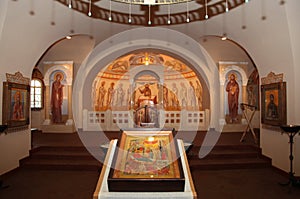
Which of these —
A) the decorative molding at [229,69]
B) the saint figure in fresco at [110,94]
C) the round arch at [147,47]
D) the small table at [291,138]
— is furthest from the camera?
the saint figure in fresco at [110,94]

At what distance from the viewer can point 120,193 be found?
237 cm

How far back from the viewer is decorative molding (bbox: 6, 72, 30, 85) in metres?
5.48

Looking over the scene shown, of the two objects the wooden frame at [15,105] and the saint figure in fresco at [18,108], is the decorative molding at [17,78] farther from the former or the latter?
the saint figure in fresco at [18,108]

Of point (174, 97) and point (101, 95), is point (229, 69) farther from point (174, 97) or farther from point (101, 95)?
point (101, 95)

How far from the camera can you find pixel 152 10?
22.4 feet

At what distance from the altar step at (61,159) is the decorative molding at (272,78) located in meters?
5.02

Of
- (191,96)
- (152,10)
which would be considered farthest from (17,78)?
(191,96)

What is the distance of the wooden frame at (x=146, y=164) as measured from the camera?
2.40 metres

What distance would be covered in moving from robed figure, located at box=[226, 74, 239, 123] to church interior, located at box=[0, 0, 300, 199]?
5 centimetres

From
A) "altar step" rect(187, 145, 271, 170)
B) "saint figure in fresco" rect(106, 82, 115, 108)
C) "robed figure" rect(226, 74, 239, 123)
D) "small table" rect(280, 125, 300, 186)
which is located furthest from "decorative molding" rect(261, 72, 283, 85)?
"saint figure in fresco" rect(106, 82, 115, 108)

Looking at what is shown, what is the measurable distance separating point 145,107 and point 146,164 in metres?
4.62

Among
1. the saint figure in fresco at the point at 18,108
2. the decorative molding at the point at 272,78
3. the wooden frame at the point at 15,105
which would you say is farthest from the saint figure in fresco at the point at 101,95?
the decorative molding at the point at 272,78

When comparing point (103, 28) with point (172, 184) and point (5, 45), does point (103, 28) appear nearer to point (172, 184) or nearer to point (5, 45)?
point (5, 45)

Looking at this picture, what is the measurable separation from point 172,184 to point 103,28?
20.5 ft
